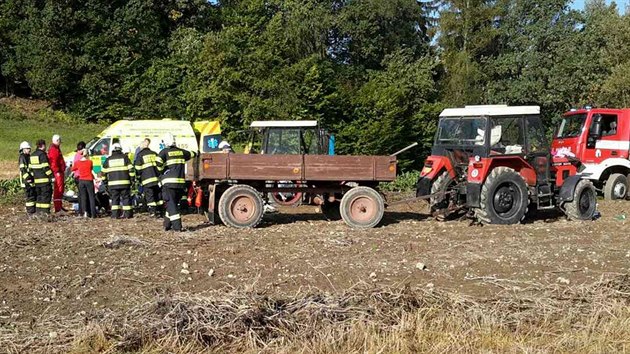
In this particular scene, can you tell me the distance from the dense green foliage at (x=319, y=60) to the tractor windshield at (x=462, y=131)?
13298mm

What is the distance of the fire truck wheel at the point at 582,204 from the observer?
42.4 ft

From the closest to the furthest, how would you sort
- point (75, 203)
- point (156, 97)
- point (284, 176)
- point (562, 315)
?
point (562, 315) → point (284, 176) → point (75, 203) → point (156, 97)

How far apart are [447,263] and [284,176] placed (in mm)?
4109

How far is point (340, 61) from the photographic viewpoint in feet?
129

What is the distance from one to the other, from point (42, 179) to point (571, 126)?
503 inches

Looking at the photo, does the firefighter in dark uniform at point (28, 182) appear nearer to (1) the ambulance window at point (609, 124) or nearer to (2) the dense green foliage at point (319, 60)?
(2) the dense green foliage at point (319, 60)

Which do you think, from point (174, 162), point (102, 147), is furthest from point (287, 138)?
point (102, 147)

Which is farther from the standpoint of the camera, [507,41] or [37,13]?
[507,41]

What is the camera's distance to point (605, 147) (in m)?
17.3

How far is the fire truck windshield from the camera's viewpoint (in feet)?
57.8

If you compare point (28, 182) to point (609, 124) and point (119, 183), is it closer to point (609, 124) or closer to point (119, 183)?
point (119, 183)

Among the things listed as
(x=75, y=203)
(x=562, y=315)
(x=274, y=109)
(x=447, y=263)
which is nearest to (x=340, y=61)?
(x=274, y=109)

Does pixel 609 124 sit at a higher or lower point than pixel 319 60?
lower

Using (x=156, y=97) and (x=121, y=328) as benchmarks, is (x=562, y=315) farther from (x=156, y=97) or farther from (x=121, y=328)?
(x=156, y=97)
